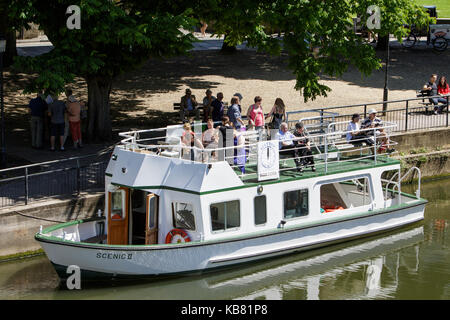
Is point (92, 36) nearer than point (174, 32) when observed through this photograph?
No

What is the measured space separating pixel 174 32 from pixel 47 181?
211 inches

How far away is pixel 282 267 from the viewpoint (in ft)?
70.8

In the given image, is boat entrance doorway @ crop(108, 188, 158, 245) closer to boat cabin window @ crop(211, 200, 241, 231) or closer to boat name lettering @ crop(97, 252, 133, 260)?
boat name lettering @ crop(97, 252, 133, 260)

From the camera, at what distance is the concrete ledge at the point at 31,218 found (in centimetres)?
2142

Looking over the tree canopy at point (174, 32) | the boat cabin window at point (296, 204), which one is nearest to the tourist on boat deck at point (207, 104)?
the tree canopy at point (174, 32)

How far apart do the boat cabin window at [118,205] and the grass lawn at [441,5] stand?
42257mm

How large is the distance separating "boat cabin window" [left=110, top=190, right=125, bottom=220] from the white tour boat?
0.08ft

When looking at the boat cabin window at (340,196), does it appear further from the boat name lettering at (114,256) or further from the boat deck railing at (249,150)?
the boat name lettering at (114,256)

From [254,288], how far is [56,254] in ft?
15.6

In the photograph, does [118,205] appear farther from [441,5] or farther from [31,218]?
[441,5]

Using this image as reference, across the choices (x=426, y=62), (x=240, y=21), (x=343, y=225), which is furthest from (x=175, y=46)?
(x=426, y=62)

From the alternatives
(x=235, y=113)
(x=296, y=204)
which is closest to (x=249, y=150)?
(x=296, y=204)

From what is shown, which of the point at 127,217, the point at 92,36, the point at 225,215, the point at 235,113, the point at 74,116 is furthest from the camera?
the point at 74,116

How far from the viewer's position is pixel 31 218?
71.4 feet
